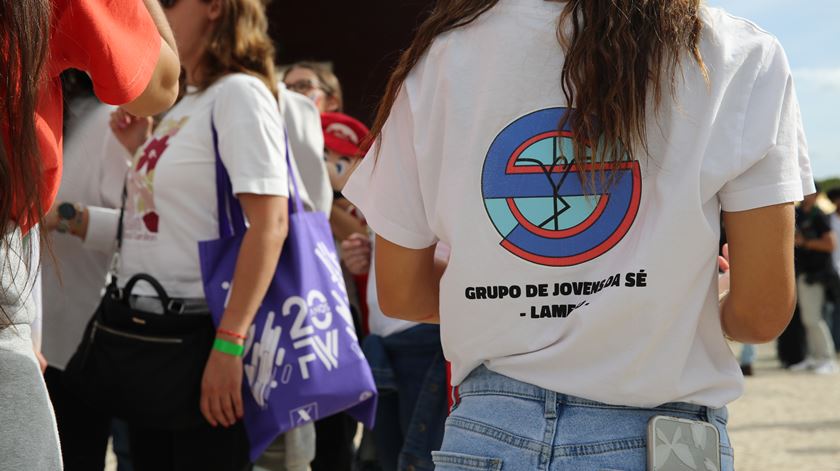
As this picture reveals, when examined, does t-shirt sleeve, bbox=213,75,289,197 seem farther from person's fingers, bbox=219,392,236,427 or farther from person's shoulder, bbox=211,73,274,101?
person's fingers, bbox=219,392,236,427

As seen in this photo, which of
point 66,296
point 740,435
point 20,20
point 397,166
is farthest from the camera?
point 740,435

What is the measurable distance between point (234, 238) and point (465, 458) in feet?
4.16

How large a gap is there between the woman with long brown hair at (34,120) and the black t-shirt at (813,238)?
11.4m

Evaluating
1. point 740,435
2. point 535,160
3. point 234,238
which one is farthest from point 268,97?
point 740,435

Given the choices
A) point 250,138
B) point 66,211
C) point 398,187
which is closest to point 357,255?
point 250,138

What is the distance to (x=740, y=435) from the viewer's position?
7559 millimetres

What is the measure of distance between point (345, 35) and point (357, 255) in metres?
4.60

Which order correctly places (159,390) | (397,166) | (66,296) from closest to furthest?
(397,166) → (159,390) → (66,296)

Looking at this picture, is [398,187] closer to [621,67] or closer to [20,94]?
[621,67]

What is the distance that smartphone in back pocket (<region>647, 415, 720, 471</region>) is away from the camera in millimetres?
1421

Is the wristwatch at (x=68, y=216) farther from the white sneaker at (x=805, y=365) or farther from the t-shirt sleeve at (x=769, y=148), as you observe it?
the white sneaker at (x=805, y=365)

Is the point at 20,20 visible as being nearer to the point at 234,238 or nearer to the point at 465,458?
the point at 465,458

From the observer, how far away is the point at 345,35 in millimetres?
7566

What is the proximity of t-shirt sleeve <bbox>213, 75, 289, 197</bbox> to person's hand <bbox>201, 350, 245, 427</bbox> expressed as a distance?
43cm
